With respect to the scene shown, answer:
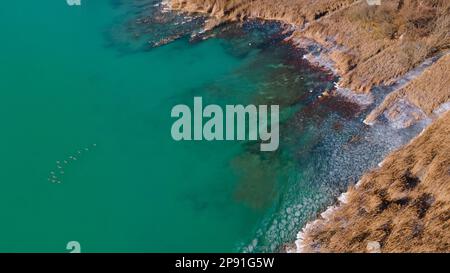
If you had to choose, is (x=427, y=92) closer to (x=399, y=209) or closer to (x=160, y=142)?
(x=399, y=209)

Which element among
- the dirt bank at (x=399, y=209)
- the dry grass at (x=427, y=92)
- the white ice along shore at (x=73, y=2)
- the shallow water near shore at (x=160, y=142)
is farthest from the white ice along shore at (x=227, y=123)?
the white ice along shore at (x=73, y=2)

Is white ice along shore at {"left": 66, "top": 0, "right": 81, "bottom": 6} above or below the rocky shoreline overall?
above

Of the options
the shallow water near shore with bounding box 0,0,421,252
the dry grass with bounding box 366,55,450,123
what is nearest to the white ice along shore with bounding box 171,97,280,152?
the shallow water near shore with bounding box 0,0,421,252

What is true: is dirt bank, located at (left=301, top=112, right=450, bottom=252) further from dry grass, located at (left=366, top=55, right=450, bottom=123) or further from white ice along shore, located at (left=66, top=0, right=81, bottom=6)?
white ice along shore, located at (left=66, top=0, right=81, bottom=6)

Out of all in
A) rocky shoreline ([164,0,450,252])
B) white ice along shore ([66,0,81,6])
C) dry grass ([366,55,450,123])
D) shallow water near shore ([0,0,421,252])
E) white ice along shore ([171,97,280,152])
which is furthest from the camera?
white ice along shore ([66,0,81,6])

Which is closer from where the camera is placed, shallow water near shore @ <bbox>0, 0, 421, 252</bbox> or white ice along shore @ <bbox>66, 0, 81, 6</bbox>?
shallow water near shore @ <bbox>0, 0, 421, 252</bbox>

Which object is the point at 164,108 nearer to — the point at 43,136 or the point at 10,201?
the point at 43,136

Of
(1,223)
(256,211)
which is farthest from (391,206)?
(1,223)
